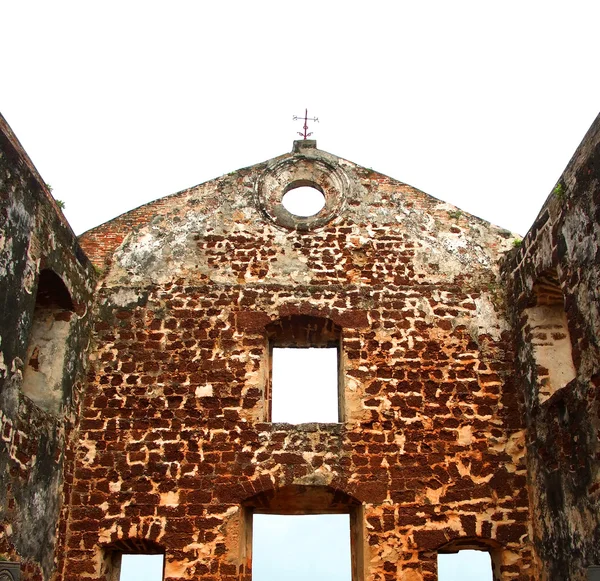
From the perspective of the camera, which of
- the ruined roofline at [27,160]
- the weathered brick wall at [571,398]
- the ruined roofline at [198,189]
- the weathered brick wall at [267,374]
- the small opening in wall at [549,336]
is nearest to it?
the weathered brick wall at [571,398]

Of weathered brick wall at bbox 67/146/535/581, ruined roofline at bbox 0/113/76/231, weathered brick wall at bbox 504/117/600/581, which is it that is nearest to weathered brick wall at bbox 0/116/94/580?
ruined roofline at bbox 0/113/76/231

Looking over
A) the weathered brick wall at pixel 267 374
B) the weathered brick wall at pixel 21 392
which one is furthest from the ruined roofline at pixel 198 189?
the weathered brick wall at pixel 21 392

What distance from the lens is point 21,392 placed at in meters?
7.09

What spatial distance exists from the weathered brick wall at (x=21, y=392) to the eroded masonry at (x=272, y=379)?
3 cm

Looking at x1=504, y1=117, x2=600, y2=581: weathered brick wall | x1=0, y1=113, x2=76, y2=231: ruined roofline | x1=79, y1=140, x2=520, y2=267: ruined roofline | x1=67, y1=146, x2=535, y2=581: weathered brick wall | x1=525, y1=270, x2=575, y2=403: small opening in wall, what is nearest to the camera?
x1=504, y1=117, x2=600, y2=581: weathered brick wall

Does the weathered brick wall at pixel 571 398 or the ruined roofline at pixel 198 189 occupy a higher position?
the ruined roofline at pixel 198 189

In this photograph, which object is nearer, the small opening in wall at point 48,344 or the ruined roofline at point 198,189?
the small opening in wall at point 48,344

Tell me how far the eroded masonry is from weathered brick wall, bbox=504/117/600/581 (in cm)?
3

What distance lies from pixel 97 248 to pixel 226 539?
422 centimetres

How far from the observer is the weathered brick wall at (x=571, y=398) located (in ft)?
21.9

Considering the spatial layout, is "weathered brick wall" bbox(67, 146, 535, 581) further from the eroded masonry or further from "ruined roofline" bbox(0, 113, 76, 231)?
"ruined roofline" bbox(0, 113, 76, 231)

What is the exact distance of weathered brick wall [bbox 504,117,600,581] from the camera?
21.9 feet

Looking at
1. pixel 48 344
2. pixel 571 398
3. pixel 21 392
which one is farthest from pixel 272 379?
pixel 571 398

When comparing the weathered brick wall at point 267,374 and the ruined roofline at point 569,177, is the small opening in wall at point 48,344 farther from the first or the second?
the ruined roofline at point 569,177
